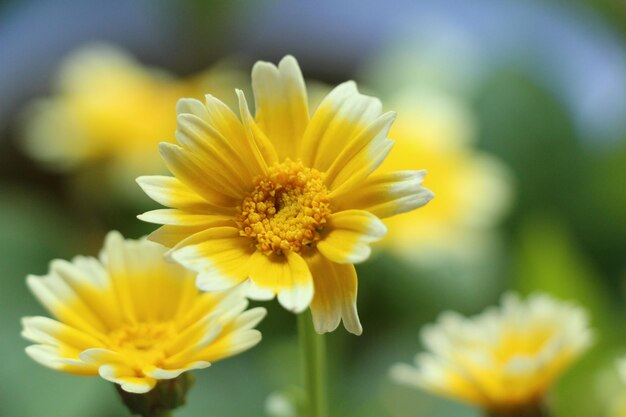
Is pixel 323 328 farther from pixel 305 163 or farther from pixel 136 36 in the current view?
pixel 136 36

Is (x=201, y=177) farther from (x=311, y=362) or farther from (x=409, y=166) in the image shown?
(x=409, y=166)

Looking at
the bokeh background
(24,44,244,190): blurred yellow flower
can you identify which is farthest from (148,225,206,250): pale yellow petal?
(24,44,244,190): blurred yellow flower

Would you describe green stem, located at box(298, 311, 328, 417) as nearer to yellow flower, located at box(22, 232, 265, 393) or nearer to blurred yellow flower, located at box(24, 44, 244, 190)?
yellow flower, located at box(22, 232, 265, 393)

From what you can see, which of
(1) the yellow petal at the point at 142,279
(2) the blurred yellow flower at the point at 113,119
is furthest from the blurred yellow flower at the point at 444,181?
(1) the yellow petal at the point at 142,279

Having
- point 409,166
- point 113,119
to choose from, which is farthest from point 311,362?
point 113,119

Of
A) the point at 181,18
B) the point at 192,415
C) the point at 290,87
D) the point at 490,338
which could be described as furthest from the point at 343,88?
the point at 181,18

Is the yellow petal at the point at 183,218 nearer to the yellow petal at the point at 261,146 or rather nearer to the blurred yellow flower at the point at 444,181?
the yellow petal at the point at 261,146
